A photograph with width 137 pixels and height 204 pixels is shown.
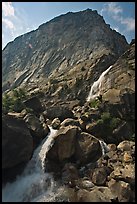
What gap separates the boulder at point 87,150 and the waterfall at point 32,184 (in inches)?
154

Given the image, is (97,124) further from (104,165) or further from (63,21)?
(63,21)

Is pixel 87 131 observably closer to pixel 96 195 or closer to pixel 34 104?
pixel 34 104

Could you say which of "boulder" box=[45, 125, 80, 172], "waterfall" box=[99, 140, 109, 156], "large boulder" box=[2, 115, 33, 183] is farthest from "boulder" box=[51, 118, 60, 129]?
"waterfall" box=[99, 140, 109, 156]

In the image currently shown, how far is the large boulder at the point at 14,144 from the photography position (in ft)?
101

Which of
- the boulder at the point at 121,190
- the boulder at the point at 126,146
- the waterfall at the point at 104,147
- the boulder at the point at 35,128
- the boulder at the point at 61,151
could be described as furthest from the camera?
the boulder at the point at 35,128

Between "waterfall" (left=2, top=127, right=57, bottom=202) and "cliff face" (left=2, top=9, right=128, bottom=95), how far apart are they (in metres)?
51.4

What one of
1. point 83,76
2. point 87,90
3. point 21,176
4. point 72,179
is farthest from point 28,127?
point 83,76

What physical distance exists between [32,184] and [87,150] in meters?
8.46

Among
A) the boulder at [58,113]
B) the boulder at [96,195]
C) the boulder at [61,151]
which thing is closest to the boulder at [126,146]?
the boulder at [61,151]

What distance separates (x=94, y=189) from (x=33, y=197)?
707 cm

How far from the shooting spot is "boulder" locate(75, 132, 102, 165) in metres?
33.7

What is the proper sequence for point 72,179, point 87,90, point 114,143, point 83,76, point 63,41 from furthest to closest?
point 63,41 → point 83,76 → point 87,90 → point 114,143 → point 72,179

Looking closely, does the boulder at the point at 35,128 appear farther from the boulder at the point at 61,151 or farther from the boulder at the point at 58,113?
the boulder at the point at 58,113

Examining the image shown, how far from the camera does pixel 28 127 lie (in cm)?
3562
